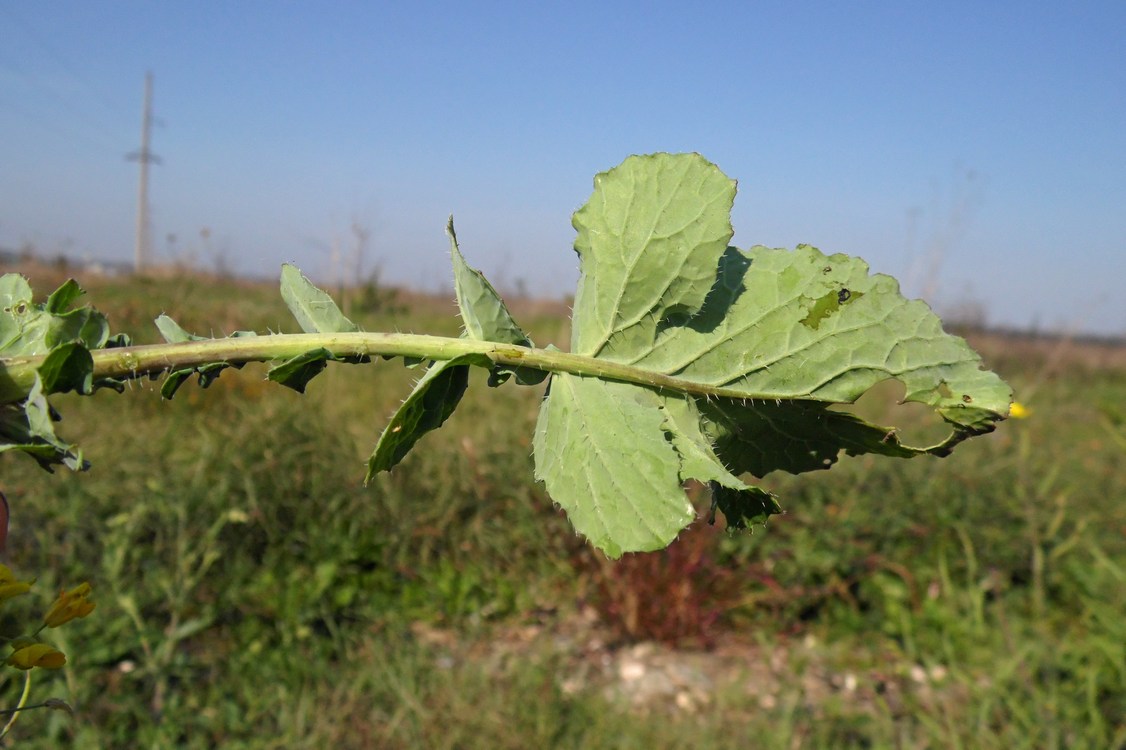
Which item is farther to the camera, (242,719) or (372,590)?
(372,590)

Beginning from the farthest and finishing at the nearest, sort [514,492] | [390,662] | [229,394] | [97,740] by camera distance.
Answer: [229,394]
[514,492]
[390,662]
[97,740]

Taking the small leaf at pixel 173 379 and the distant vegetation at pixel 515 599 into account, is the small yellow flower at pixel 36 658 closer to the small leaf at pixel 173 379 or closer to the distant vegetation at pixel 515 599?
the small leaf at pixel 173 379

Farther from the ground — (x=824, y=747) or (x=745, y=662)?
(x=824, y=747)

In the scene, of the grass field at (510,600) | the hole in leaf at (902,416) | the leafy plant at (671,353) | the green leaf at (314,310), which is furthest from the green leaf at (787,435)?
the hole in leaf at (902,416)

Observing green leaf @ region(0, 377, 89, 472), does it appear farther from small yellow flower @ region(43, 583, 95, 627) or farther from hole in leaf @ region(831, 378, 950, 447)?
hole in leaf @ region(831, 378, 950, 447)

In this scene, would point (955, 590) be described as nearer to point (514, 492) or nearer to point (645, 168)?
point (514, 492)

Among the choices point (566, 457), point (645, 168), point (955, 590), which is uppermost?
point (645, 168)

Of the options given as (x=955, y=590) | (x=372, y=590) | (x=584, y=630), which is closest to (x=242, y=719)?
(x=372, y=590)

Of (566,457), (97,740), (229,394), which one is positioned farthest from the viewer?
(229,394)

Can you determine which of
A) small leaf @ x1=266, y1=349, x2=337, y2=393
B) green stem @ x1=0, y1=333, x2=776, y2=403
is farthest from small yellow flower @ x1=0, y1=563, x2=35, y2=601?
small leaf @ x1=266, y1=349, x2=337, y2=393
